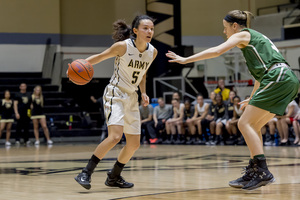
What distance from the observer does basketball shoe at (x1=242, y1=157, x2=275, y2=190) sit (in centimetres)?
475

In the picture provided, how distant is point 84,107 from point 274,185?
14.6 metres

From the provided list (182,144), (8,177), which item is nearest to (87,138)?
(182,144)

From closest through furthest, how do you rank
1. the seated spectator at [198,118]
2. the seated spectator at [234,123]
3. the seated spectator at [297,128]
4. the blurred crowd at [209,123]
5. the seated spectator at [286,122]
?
the seated spectator at [297,128]
the seated spectator at [286,122]
the blurred crowd at [209,123]
the seated spectator at [234,123]
the seated spectator at [198,118]

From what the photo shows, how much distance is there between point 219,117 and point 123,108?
8532 mm

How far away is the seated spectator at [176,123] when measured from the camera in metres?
14.2

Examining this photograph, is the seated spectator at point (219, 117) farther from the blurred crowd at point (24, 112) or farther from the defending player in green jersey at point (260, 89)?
the defending player in green jersey at point (260, 89)

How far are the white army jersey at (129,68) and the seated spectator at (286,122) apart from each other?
740 centimetres

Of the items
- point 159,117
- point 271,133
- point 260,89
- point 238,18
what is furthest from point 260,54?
point 159,117

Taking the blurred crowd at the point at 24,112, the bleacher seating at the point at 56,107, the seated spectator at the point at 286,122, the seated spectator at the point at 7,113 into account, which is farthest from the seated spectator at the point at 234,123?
the seated spectator at the point at 7,113

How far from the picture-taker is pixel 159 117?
1495cm

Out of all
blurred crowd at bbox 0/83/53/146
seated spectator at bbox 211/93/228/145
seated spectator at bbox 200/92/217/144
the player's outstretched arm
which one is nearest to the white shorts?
the player's outstretched arm

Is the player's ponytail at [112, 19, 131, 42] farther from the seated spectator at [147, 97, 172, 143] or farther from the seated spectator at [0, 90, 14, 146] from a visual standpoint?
the seated spectator at [0, 90, 14, 146]

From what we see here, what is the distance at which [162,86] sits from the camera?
17.3m

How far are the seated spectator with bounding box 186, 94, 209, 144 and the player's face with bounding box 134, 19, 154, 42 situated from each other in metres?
8.59
